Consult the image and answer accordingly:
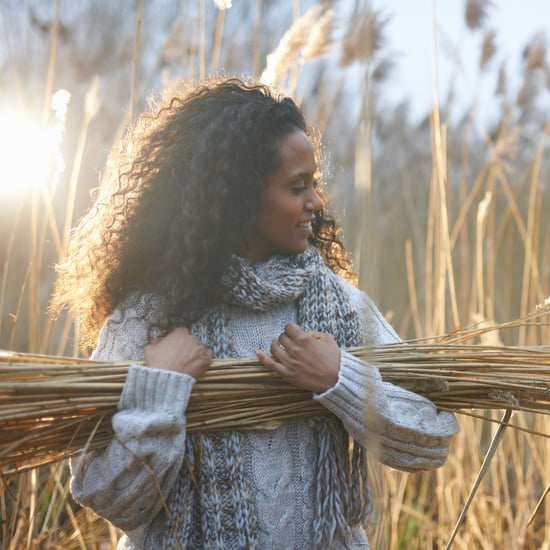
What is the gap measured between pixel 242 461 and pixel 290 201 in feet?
1.40

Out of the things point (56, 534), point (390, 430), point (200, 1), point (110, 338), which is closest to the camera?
point (390, 430)

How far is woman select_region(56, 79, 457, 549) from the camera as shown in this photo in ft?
3.73

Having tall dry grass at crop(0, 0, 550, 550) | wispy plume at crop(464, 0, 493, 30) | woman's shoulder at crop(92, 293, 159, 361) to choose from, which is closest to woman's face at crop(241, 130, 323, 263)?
tall dry grass at crop(0, 0, 550, 550)

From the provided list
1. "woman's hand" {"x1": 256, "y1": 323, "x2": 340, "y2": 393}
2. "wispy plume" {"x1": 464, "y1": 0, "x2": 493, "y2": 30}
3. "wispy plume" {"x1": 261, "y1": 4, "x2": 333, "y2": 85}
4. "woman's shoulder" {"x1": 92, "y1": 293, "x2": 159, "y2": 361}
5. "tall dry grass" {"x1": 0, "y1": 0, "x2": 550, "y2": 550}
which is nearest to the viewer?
"woman's hand" {"x1": 256, "y1": 323, "x2": 340, "y2": 393}

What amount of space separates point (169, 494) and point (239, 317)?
1.01ft

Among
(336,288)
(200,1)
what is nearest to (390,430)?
(336,288)

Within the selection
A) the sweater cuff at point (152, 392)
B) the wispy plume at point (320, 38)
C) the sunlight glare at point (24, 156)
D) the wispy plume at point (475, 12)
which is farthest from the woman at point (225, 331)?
the wispy plume at point (475, 12)

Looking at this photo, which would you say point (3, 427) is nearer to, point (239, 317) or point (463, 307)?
point (239, 317)

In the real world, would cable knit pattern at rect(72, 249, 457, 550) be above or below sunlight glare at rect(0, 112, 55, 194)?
below

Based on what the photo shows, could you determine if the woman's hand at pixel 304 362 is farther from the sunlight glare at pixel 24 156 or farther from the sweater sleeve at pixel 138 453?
the sunlight glare at pixel 24 156

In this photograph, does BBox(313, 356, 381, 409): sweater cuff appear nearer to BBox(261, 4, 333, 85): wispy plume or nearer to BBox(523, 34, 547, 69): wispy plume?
BBox(261, 4, 333, 85): wispy plume

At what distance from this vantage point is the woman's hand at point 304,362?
1.15m

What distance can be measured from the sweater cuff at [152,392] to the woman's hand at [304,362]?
14cm

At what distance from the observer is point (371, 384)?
2.10ft
